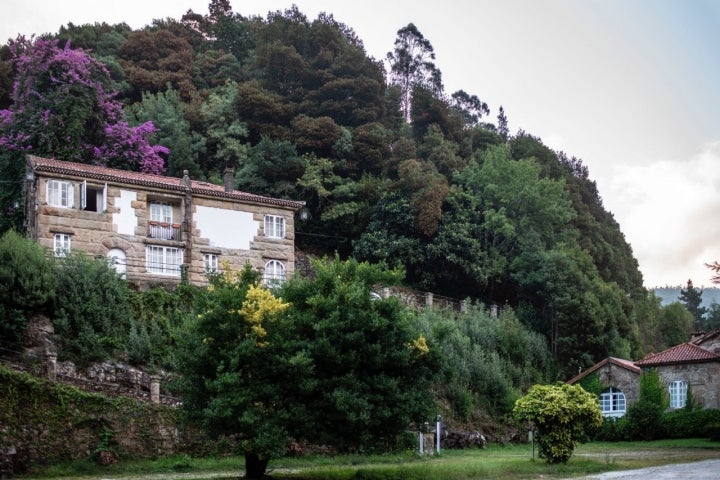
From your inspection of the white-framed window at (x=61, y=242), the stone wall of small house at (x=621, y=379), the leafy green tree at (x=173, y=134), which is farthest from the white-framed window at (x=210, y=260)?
the stone wall of small house at (x=621, y=379)

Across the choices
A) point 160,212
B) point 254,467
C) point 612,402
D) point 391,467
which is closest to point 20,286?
point 160,212

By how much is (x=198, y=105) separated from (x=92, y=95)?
14986mm

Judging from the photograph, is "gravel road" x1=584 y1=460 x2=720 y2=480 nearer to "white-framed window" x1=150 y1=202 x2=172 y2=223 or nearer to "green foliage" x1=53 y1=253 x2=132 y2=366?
"green foliage" x1=53 y1=253 x2=132 y2=366

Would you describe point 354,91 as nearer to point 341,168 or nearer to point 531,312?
point 341,168

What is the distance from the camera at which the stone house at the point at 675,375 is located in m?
47.1

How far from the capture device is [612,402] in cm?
5072

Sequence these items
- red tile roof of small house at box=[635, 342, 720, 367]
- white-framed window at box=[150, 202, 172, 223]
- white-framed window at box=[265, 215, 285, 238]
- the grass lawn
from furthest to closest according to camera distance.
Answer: white-framed window at box=[265, 215, 285, 238] → red tile roof of small house at box=[635, 342, 720, 367] → white-framed window at box=[150, 202, 172, 223] → the grass lawn

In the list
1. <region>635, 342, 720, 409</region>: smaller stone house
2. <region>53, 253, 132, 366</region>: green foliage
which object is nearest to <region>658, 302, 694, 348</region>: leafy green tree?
<region>635, 342, 720, 409</region>: smaller stone house

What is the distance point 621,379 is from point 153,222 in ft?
84.4

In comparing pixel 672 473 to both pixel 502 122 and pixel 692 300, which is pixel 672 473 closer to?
pixel 502 122

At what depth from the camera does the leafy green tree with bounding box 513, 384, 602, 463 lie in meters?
30.6

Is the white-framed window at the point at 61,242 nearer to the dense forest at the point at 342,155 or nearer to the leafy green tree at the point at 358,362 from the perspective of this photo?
the dense forest at the point at 342,155

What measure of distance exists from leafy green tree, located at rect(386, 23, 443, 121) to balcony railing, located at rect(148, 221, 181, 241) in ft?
127

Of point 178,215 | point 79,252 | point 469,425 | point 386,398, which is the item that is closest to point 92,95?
point 178,215
